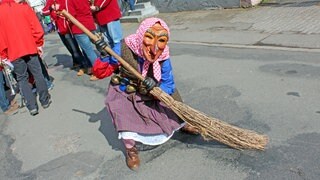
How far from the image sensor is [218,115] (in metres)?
4.12

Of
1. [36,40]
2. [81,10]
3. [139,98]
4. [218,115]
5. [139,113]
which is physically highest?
[81,10]

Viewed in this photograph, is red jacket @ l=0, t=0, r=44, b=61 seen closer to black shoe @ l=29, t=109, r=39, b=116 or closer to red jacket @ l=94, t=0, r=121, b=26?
black shoe @ l=29, t=109, r=39, b=116

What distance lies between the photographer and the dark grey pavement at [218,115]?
3.22m

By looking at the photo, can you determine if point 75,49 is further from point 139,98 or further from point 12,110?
point 139,98

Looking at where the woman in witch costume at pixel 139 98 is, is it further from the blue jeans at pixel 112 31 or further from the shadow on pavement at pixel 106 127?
the blue jeans at pixel 112 31

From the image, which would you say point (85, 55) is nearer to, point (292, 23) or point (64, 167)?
point (64, 167)

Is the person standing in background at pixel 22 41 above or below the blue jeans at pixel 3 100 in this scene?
above

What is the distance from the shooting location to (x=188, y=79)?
5531 mm

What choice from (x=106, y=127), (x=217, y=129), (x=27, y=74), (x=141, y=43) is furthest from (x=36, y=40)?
(x=217, y=129)

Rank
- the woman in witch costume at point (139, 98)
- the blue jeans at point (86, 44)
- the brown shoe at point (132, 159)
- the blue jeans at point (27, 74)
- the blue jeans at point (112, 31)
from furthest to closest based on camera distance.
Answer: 1. the blue jeans at point (112, 31)
2. the blue jeans at point (86, 44)
3. the blue jeans at point (27, 74)
4. the brown shoe at point (132, 159)
5. the woman in witch costume at point (139, 98)

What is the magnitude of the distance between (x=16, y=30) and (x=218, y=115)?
2921 millimetres

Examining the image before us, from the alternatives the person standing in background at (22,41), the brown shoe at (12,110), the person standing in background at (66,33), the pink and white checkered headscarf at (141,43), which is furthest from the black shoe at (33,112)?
the pink and white checkered headscarf at (141,43)

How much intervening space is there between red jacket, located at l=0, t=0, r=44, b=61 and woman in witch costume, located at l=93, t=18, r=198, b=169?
2011mm

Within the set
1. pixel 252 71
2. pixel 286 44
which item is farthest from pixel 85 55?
pixel 286 44
